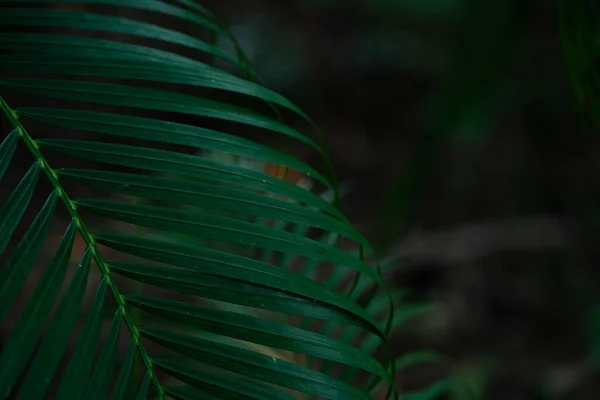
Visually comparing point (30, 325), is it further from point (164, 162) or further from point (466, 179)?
point (466, 179)

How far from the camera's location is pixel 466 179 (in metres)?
3.05

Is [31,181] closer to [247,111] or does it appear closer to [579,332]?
[247,111]

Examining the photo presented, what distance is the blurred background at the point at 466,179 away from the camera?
2.32 m

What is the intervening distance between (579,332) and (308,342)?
206 cm

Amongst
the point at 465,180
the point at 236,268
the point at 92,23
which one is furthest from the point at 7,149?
the point at 465,180

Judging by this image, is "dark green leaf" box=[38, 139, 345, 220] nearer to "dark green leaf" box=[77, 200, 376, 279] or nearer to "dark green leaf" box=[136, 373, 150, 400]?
"dark green leaf" box=[77, 200, 376, 279]

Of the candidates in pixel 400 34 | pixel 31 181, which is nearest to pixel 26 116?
pixel 31 181

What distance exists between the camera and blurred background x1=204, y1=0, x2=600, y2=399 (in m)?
2.32

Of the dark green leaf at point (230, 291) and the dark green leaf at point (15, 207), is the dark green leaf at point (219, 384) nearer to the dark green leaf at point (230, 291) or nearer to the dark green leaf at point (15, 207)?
the dark green leaf at point (230, 291)

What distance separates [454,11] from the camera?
2840 mm

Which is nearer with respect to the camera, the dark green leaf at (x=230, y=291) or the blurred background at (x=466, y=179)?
the dark green leaf at (x=230, y=291)

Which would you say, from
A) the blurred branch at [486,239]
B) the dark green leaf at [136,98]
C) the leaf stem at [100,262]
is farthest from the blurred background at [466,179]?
the leaf stem at [100,262]

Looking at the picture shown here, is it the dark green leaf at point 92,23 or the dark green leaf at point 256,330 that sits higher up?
the dark green leaf at point 92,23

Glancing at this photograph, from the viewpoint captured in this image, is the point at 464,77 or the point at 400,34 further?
the point at 400,34
